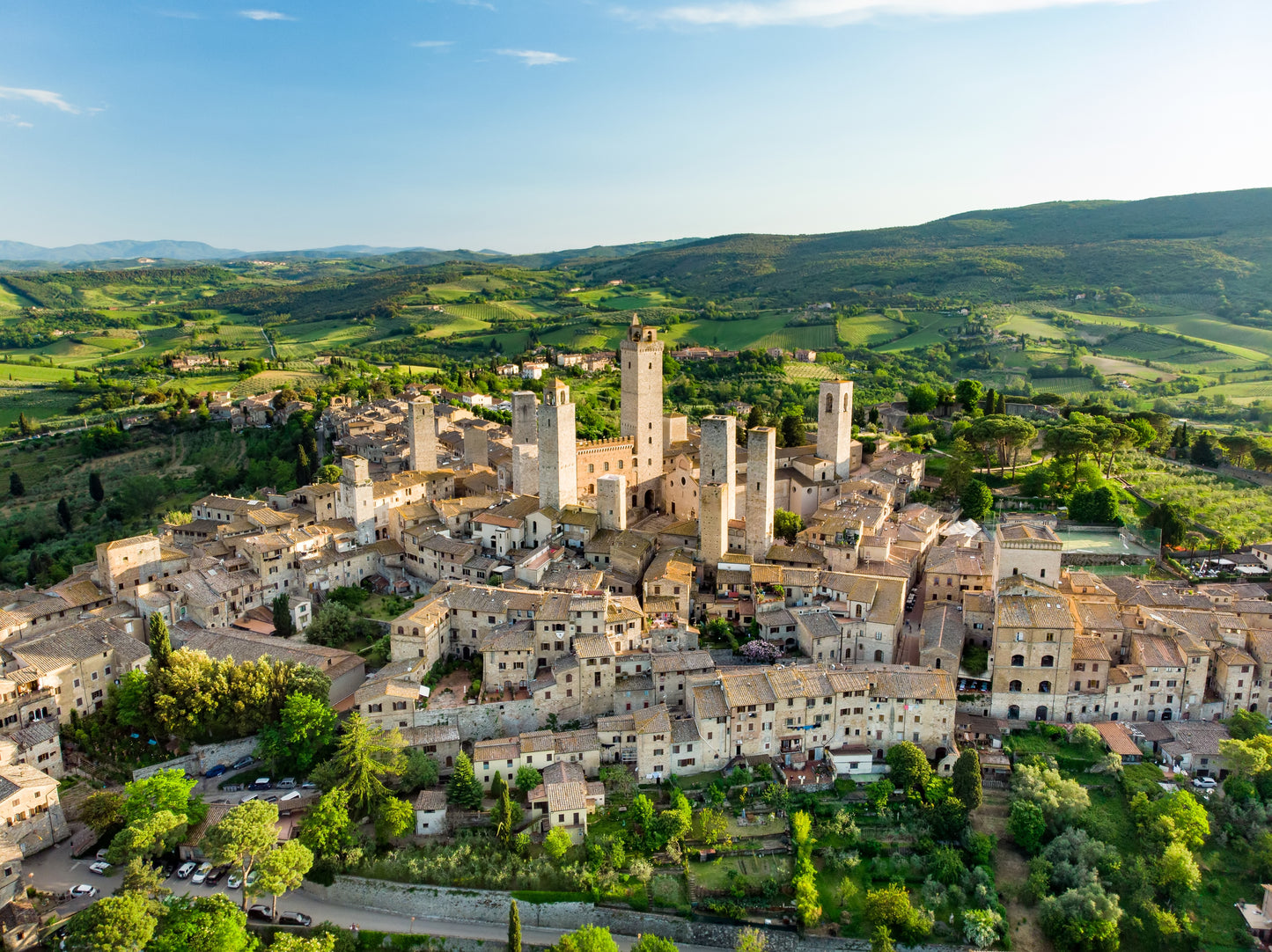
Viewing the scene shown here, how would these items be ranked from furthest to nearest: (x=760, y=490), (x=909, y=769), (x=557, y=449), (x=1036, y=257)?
(x=1036, y=257) < (x=557, y=449) < (x=760, y=490) < (x=909, y=769)

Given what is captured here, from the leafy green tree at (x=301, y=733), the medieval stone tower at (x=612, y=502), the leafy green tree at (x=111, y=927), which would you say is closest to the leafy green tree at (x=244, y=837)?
the leafy green tree at (x=111, y=927)

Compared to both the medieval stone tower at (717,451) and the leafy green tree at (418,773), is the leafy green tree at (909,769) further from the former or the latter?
the leafy green tree at (418,773)

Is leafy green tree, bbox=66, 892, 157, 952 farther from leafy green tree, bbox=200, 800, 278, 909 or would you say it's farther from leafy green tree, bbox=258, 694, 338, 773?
leafy green tree, bbox=258, 694, 338, 773

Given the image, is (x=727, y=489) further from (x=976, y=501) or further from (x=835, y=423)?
(x=976, y=501)

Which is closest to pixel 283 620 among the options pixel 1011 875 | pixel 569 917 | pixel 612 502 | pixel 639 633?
pixel 612 502

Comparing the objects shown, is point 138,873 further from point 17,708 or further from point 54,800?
point 17,708

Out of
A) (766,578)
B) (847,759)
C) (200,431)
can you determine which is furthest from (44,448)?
(847,759)
